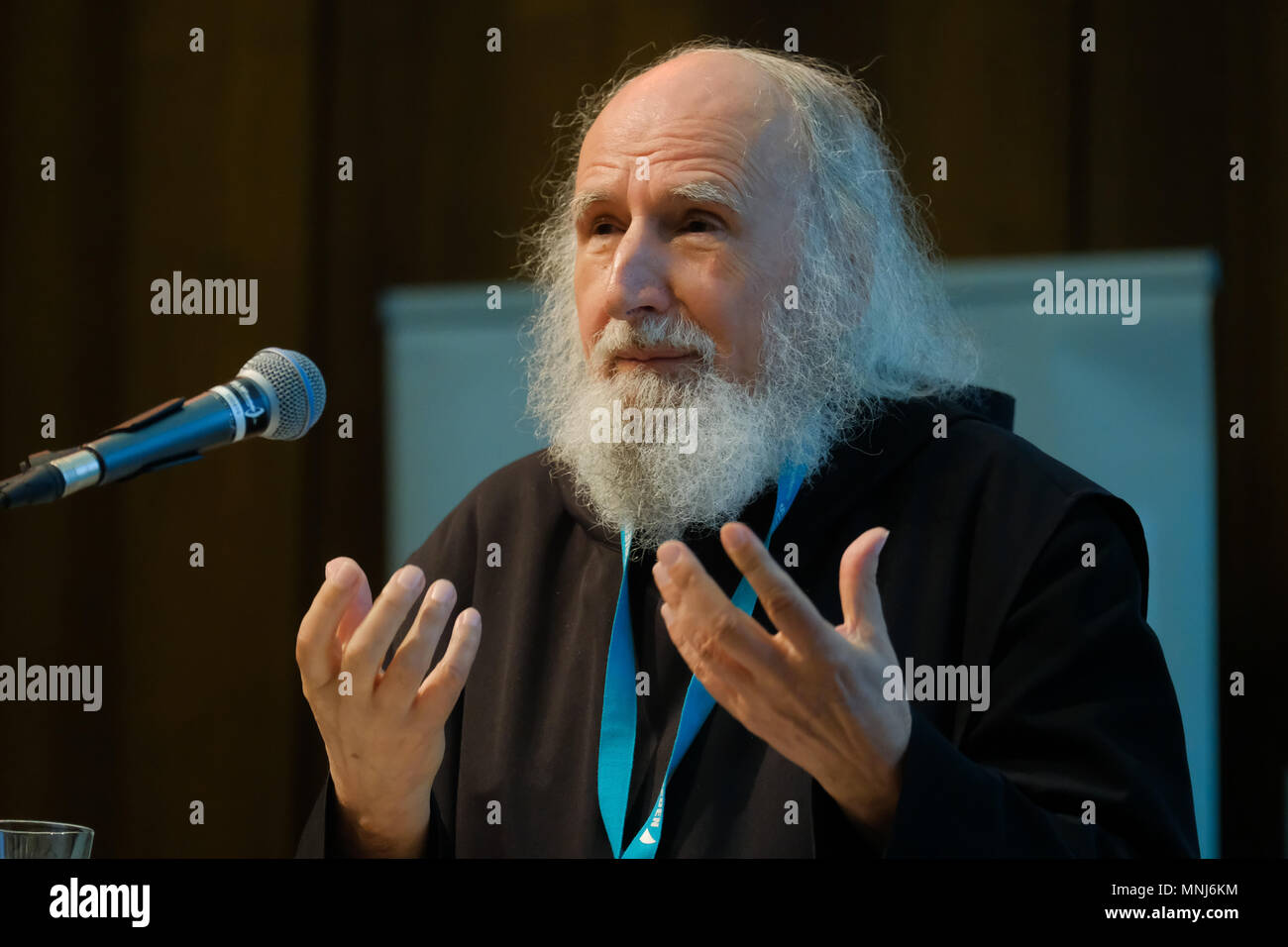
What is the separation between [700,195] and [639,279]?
212 mm

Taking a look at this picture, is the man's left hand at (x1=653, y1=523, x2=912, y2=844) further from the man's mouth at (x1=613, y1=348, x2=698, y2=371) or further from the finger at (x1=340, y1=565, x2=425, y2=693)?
the man's mouth at (x1=613, y1=348, x2=698, y2=371)

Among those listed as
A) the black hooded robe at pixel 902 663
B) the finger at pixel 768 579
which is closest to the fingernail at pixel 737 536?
the finger at pixel 768 579

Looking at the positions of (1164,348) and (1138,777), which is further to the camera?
(1164,348)

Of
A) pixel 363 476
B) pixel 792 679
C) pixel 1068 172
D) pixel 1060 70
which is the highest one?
pixel 1060 70

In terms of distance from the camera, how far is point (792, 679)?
1.68m

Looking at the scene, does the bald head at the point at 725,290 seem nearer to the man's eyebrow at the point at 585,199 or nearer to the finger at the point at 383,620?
the man's eyebrow at the point at 585,199

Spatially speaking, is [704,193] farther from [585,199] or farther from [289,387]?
[289,387]

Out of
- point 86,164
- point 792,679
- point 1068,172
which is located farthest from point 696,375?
point 86,164

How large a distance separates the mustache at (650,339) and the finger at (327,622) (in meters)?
0.80

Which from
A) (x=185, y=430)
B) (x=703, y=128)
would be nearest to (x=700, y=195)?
(x=703, y=128)

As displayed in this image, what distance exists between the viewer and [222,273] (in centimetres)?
348

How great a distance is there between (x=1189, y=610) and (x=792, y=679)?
67.0 inches
